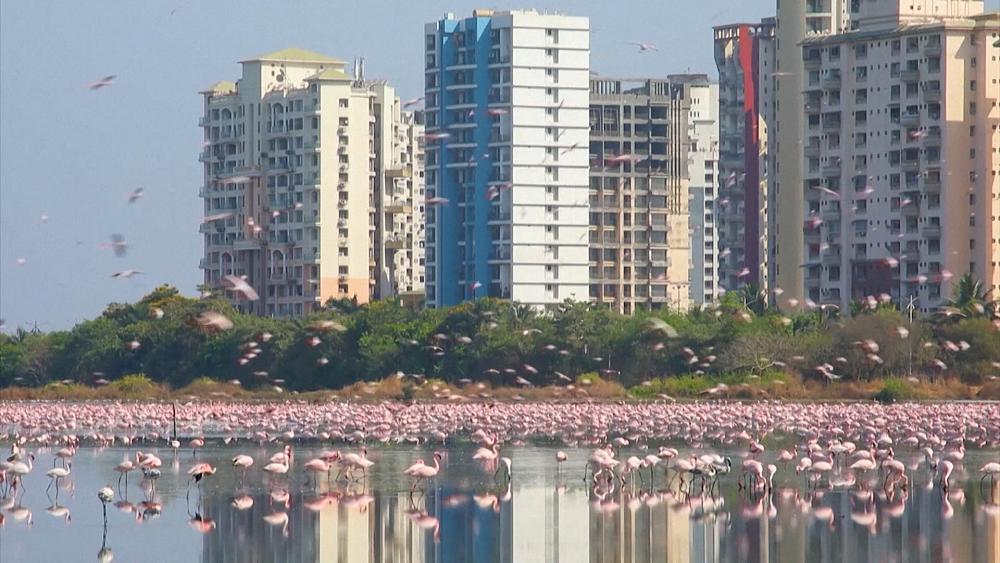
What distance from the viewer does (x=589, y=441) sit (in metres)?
41.2

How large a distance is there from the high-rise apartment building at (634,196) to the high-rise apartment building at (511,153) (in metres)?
3.02

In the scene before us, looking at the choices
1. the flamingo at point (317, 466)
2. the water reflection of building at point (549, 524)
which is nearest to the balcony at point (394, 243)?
the flamingo at point (317, 466)

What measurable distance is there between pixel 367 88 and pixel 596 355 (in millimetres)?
39116

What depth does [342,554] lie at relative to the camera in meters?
22.0

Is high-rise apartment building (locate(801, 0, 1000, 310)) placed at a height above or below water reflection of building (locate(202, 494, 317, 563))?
above

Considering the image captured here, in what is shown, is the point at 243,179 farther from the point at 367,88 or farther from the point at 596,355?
the point at 596,355

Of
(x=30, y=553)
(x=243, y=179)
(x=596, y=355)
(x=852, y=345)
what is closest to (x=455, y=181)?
(x=243, y=179)

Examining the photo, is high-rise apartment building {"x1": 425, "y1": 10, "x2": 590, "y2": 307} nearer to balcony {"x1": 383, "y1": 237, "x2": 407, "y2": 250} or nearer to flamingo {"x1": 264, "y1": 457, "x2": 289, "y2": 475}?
balcony {"x1": 383, "y1": 237, "x2": 407, "y2": 250}

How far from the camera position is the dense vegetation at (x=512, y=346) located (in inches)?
2411

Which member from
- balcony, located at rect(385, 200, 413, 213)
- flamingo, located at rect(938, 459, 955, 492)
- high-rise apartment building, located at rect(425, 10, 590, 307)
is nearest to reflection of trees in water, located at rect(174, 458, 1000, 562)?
flamingo, located at rect(938, 459, 955, 492)

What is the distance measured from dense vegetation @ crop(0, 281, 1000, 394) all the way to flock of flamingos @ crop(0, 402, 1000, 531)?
26.4 ft

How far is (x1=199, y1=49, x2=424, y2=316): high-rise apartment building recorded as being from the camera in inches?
3952

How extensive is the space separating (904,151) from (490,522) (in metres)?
56.7

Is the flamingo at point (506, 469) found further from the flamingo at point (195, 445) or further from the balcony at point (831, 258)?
the balcony at point (831, 258)
